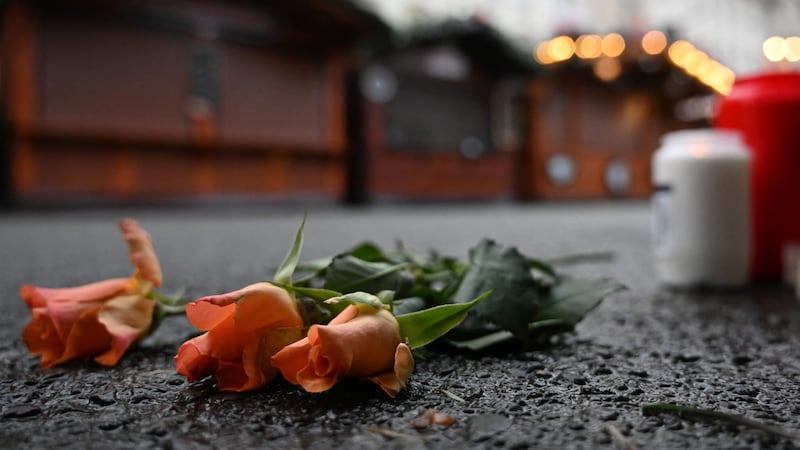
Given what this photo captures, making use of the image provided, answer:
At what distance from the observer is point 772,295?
126 centimetres

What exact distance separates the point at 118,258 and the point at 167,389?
1.72m

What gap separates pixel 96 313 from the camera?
2.06ft

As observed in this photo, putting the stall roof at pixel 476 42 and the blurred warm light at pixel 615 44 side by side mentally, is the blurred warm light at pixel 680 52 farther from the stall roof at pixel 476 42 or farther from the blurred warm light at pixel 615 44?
the stall roof at pixel 476 42

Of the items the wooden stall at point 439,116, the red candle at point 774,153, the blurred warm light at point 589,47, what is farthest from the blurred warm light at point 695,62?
the red candle at point 774,153

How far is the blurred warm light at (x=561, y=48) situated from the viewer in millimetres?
11461

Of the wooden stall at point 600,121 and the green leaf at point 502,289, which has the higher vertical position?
the wooden stall at point 600,121

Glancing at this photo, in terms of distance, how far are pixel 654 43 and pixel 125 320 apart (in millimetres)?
12392

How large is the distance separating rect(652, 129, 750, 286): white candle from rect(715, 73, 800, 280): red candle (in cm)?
9

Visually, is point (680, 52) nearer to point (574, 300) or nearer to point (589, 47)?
point (589, 47)

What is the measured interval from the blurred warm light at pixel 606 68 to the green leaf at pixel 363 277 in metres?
11.8

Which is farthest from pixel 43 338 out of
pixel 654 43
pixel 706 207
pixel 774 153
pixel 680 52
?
pixel 680 52

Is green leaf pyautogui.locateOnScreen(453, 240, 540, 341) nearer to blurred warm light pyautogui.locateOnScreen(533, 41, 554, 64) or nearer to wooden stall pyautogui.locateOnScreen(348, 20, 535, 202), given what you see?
wooden stall pyautogui.locateOnScreen(348, 20, 535, 202)

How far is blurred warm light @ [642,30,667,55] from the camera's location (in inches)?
457

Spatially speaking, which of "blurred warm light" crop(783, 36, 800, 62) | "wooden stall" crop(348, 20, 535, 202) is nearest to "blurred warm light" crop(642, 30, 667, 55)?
"blurred warm light" crop(783, 36, 800, 62)
